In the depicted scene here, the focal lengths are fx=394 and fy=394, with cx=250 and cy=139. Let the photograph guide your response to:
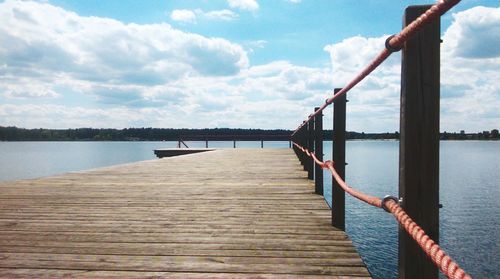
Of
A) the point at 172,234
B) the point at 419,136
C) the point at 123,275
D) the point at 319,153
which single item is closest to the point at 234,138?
the point at 319,153

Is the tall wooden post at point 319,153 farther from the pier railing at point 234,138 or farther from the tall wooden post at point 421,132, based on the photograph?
the pier railing at point 234,138

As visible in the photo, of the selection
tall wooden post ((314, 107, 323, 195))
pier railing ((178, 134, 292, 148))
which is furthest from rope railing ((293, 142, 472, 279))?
pier railing ((178, 134, 292, 148))

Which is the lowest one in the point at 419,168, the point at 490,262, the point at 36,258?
the point at 490,262

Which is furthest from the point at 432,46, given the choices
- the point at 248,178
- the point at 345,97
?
the point at 248,178

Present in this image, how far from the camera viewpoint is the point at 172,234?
3.50 m

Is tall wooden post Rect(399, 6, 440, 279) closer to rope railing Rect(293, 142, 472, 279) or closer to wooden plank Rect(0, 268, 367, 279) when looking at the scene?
rope railing Rect(293, 142, 472, 279)

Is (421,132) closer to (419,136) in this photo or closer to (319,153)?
(419,136)

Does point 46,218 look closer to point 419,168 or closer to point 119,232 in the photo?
point 119,232

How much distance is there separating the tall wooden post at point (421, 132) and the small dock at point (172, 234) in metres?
0.96

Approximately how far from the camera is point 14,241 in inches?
131

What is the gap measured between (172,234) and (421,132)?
8.15ft

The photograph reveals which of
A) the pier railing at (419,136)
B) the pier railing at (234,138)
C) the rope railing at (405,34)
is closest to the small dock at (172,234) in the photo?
the pier railing at (419,136)

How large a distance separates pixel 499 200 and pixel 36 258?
115ft

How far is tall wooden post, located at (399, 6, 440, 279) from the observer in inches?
64.5
